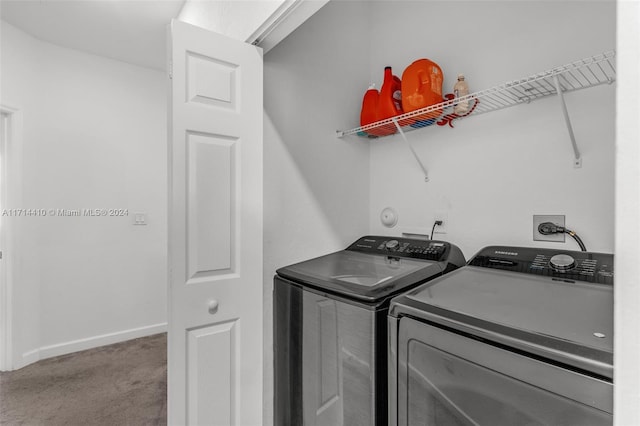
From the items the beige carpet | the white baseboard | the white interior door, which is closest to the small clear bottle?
the white interior door

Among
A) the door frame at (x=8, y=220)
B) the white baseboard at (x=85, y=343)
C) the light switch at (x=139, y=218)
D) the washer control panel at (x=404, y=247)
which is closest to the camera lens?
the washer control panel at (x=404, y=247)

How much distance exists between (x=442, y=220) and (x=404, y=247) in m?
0.28

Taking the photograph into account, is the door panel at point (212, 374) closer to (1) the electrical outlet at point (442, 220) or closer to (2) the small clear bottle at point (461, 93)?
(1) the electrical outlet at point (442, 220)

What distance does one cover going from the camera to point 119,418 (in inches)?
78.0

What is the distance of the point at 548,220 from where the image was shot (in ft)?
4.42

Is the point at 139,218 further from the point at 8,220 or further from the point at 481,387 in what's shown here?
the point at 481,387

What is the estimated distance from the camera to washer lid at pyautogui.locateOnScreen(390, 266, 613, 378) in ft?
2.19

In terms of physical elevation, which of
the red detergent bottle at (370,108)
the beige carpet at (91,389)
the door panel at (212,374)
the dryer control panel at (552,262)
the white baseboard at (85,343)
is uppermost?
the red detergent bottle at (370,108)

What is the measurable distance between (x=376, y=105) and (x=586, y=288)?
1.29 metres

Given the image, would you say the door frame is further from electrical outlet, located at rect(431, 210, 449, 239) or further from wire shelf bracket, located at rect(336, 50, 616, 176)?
electrical outlet, located at rect(431, 210, 449, 239)

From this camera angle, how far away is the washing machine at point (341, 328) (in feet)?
3.54

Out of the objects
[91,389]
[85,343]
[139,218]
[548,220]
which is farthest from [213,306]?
[85,343]

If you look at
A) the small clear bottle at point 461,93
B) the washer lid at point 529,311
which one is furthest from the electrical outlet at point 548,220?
the small clear bottle at point 461,93

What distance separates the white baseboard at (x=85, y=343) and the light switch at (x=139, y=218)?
109 cm
